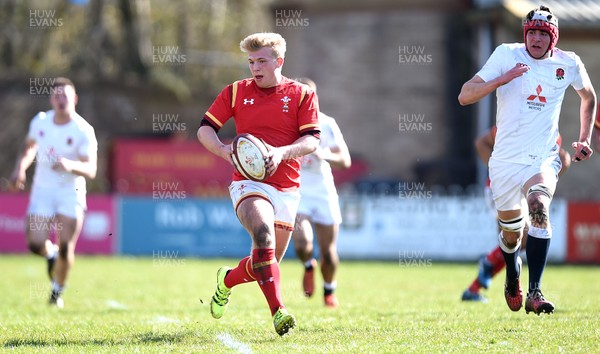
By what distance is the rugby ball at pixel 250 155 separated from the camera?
7.43 metres

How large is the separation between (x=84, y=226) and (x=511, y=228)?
15.1 m

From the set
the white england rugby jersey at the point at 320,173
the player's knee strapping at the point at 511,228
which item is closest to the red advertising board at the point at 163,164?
the white england rugby jersey at the point at 320,173

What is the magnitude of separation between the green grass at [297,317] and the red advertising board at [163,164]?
1039cm

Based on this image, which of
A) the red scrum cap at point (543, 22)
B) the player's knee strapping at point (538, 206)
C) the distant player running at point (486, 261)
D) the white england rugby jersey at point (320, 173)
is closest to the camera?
the player's knee strapping at point (538, 206)

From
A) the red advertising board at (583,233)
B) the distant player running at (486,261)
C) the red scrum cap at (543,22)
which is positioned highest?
the red scrum cap at (543,22)

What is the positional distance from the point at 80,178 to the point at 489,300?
4.78m

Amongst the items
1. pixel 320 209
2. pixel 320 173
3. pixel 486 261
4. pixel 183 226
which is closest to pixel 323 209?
pixel 320 209

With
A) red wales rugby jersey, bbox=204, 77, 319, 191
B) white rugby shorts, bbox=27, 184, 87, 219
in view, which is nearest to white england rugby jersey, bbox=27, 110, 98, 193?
white rugby shorts, bbox=27, 184, 87, 219

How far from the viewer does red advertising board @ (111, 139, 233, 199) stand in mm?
27312

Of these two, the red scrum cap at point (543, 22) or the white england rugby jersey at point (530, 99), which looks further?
the white england rugby jersey at point (530, 99)

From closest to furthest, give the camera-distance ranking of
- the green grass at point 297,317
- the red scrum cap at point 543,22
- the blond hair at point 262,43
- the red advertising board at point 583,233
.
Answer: the green grass at point 297,317 → the blond hair at point 262,43 → the red scrum cap at point 543,22 → the red advertising board at point 583,233

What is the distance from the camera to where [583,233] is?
70.6ft

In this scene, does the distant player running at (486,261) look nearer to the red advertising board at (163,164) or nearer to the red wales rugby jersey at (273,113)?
the red wales rugby jersey at (273,113)

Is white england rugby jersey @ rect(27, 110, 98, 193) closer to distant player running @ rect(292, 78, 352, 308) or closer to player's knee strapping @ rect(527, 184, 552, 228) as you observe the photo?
distant player running @ rect(292, 78, 352, 308)
